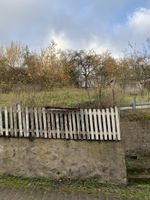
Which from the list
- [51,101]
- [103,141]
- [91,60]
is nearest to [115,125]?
[103,141]

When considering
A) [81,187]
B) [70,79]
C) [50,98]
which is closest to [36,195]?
[81,187]

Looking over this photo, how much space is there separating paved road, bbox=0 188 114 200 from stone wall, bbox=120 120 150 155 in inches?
273

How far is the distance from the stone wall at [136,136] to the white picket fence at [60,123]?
5.63m

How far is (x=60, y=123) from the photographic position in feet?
34.7

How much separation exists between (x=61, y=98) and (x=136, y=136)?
5.19m

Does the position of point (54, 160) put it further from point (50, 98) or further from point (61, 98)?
point (61, 98)

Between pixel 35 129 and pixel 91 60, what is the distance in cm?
2697

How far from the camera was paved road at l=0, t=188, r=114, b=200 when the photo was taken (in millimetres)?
8836

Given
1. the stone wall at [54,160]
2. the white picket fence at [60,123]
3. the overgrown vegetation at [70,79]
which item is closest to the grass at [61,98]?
the overgrown vegetation at [70,79]

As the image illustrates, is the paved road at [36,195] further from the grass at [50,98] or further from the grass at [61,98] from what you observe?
the grass at [61,98]

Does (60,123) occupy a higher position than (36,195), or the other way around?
(60,123)

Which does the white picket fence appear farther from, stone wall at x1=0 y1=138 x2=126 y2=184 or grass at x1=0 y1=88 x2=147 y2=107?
grass at x1=0 y1=88 x2=147 y2=107

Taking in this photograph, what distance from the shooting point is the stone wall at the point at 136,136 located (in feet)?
52.7

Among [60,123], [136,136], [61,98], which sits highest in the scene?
[61,98]
